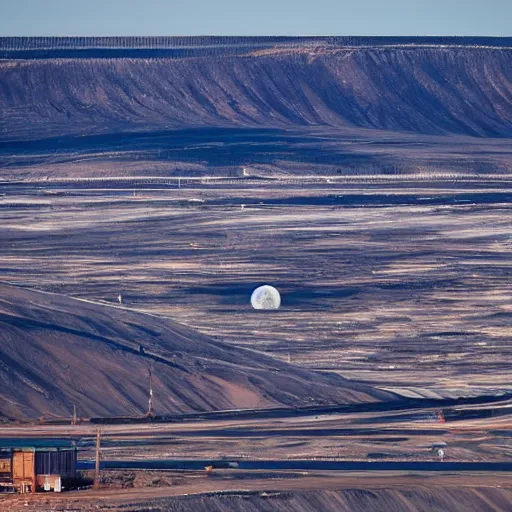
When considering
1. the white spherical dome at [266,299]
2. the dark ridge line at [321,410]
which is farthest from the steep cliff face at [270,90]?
the dark ridge line at [321,410]

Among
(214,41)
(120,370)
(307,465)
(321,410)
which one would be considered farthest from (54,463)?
(214,41)

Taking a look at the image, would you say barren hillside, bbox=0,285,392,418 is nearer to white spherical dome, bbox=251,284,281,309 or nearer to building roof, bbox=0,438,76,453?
building roof, bbox=0,438,76,453

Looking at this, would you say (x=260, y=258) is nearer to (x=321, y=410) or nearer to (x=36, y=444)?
(x=321, y=410)

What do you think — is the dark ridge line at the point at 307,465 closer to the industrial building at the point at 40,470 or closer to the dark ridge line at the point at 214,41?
the industrial building at the point at 40,470

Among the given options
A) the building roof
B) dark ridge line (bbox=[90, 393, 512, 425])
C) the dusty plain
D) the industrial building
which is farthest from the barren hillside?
the industrial building

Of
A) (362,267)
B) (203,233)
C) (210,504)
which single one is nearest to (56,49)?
(203,233)

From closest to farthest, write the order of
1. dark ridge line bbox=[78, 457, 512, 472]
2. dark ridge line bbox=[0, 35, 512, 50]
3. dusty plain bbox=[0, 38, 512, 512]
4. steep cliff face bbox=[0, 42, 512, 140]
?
dark ridge line bbox=[78, 457, 512, 472], dusty plain bbox=[0, 38, 512, 512], steep cliff face bbox=[0, 42, 512, 140], dark ridge line bbox=[0, 35, 512, 50]

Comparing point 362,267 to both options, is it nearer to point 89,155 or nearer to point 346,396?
point 346,396
